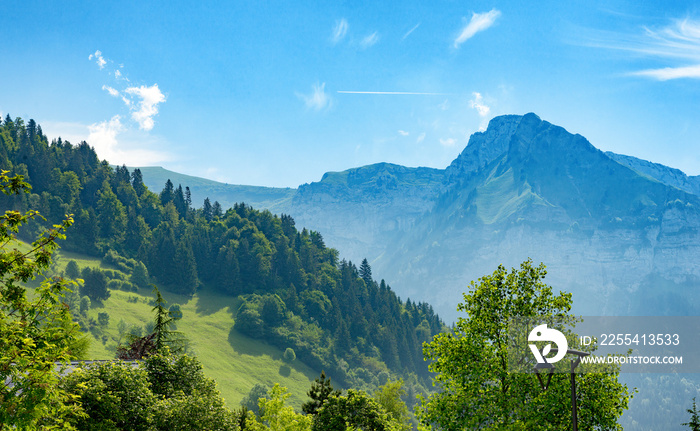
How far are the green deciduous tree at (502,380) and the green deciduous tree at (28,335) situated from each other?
13.4 m

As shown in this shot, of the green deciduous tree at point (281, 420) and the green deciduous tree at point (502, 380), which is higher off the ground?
the green deciduous tree at point (502, 380)

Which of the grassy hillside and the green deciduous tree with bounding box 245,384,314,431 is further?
the grassy hillside

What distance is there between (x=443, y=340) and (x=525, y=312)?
3861 mm

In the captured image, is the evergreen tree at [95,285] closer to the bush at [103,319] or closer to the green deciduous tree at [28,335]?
the bush at [103,319]

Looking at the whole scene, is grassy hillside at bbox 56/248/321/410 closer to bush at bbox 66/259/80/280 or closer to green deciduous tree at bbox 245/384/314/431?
bush at bbox 66/259/80/280

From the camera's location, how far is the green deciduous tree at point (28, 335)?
13844 mm

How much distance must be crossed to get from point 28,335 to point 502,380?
59.6 feet

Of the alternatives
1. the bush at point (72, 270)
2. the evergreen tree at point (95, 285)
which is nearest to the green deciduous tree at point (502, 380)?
the evergreen tree at point (95, 285)

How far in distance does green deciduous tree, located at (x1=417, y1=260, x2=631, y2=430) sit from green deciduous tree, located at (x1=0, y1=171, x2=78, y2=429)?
13.4m

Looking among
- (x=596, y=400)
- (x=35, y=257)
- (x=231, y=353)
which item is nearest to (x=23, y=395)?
(x=35, y=257)

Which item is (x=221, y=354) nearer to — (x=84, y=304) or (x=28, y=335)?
(x=84, y=304)

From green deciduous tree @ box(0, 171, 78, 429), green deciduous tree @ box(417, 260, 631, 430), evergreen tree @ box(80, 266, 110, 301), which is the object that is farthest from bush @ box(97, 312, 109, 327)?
green deciduous tree @ box(0, 171, 78, 429)

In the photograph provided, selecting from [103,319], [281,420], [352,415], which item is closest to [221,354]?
[103,319]

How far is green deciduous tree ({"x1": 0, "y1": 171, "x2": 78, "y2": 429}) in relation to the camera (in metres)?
13.8
